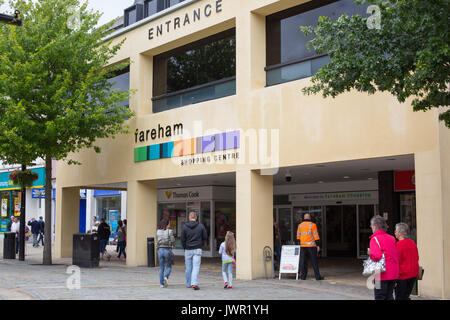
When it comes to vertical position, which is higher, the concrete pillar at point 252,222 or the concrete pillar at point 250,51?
A: the concrete pillar at point 250,51

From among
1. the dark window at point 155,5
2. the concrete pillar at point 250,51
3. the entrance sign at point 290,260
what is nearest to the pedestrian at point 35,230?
the dark window at point 155,5

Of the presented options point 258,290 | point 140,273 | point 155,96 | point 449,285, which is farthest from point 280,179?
point 449,285

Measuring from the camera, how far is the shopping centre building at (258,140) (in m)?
12.0

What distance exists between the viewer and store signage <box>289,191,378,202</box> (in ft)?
70.1

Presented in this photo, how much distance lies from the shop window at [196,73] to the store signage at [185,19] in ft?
2.73

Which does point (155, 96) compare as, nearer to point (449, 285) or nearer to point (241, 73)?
point (241, 73)

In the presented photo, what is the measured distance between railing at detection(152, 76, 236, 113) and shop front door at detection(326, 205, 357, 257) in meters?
8.36

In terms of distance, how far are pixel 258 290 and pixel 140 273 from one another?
16.3 ft

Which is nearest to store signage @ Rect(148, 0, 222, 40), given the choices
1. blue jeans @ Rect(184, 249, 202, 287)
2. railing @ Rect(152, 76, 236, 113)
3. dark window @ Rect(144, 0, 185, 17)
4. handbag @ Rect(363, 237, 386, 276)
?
dark window @ Rect(144, 0, 185, 17)

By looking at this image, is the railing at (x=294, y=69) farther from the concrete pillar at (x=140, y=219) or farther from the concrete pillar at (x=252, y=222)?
the concrete pillar at (x=140, y=219)

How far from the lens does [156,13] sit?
18891mm

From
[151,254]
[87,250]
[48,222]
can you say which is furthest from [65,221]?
[151,254]

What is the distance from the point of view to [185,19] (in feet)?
58.4

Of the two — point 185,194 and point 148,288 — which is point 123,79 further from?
point 148,288
